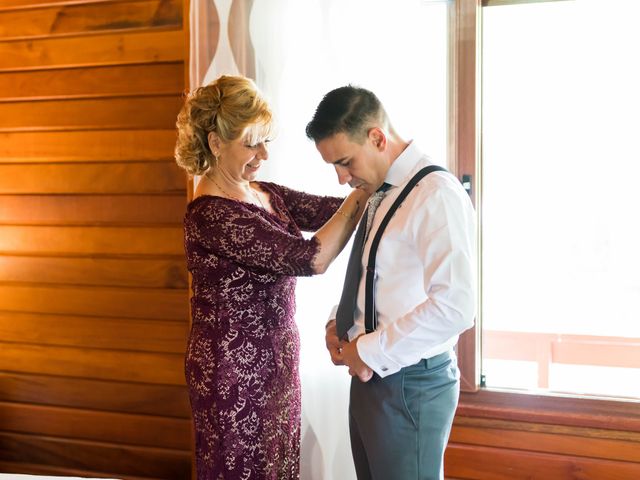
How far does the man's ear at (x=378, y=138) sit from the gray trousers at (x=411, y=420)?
1.67ft

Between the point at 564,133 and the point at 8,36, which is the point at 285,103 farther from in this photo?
the point at 8,36

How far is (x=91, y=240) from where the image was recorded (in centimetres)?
323

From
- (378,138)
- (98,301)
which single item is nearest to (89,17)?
(98,301)

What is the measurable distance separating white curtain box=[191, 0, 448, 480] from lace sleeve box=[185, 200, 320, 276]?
627 millimetres

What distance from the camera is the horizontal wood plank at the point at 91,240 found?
10.3ft

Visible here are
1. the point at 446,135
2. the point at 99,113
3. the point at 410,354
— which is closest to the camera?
the point at 410,354

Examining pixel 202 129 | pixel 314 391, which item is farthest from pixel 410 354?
pixel 314 391

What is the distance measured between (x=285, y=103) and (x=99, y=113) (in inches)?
37.4

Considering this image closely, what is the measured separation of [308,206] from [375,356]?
0.81 m

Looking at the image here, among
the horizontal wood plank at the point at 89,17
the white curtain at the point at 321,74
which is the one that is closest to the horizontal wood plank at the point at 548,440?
the white curtain at the point at 321,74

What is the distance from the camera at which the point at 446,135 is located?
2.63 meters

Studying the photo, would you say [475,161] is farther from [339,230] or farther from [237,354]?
[237,354]

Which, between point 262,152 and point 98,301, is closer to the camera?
point 262,152

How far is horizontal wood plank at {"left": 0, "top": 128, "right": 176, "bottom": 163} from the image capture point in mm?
3107
